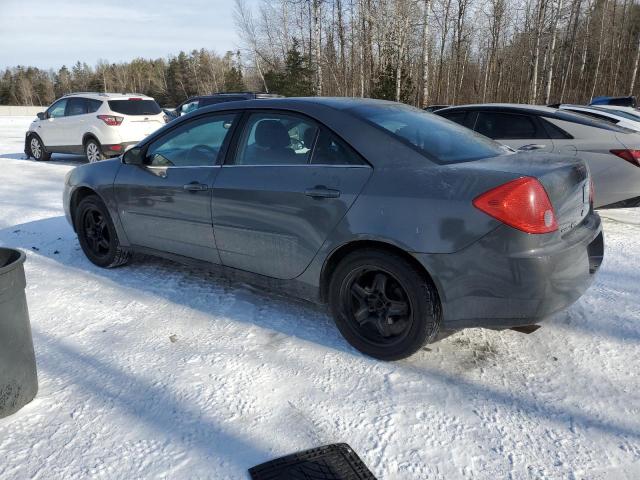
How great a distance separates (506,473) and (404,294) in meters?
1.04

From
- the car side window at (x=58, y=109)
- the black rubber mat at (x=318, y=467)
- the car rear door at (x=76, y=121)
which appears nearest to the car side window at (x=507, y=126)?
the black rubber mat at (x=318, y=467)

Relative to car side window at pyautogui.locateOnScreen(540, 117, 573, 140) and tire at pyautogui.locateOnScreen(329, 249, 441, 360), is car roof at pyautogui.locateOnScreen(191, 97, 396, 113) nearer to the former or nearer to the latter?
tire at pyautogui.locateOnScreen(329, 249, 441, 360)

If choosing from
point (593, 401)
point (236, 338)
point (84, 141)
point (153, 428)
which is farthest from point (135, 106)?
point (593, 401)

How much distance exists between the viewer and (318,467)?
2.13 meters

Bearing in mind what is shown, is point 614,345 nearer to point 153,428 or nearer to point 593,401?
point 593,401

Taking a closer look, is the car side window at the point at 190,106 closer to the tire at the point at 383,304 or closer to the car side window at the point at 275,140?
the car side window at the point at 275,140

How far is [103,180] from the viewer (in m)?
4.39

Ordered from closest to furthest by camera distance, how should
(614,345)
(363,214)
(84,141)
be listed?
(363,214) < (614,345) < (84,141)

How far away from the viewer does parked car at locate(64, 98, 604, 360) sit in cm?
249

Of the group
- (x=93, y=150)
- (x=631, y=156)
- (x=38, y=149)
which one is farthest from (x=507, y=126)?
(x=38, y=149)

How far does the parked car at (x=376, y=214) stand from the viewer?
8.16 ft

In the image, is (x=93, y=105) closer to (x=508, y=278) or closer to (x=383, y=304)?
(x=383, y=304)

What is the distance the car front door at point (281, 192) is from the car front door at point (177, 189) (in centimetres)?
16

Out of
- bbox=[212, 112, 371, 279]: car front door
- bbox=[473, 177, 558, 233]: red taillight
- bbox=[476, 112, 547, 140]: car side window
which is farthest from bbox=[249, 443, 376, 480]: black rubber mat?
bbox=[476, 112, 547, 140]: car side window
